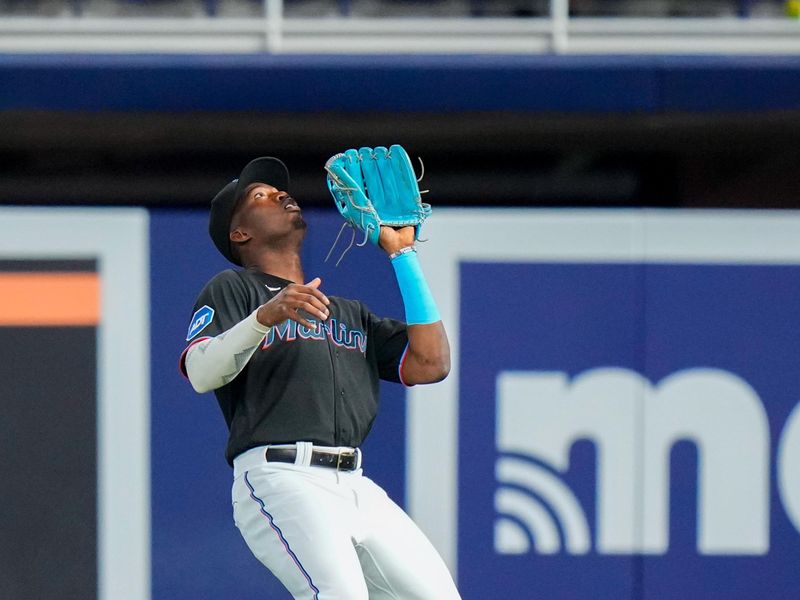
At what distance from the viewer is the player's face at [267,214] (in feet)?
9.81

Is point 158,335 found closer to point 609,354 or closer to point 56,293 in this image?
point 56,293

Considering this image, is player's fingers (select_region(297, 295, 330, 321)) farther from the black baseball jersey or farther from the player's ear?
the player's ear

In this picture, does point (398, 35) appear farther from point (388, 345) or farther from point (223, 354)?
point (223, 354)

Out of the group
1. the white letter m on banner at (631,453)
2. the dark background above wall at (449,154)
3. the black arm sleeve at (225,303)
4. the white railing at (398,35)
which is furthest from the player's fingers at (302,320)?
the white railing at (398,35)

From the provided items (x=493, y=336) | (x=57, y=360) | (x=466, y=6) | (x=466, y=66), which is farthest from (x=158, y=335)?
(x=466, y=6)

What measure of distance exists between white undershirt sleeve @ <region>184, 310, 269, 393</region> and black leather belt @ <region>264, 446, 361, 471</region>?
224mm

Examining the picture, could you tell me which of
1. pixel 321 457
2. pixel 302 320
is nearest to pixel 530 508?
pixel 321 457

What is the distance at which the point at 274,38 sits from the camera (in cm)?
452

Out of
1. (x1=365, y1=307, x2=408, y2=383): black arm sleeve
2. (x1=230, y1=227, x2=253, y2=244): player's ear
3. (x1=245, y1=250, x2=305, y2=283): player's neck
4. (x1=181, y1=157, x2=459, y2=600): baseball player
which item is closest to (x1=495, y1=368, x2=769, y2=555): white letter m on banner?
(x1=365, y1=307, x2=408, y2=383): black arm sleeve

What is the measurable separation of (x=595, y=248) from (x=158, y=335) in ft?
5.74

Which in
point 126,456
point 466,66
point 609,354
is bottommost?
point 126,456

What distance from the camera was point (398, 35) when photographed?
4586mm

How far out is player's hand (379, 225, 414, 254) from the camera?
9.44ft

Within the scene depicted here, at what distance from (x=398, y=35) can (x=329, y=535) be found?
256 cm
